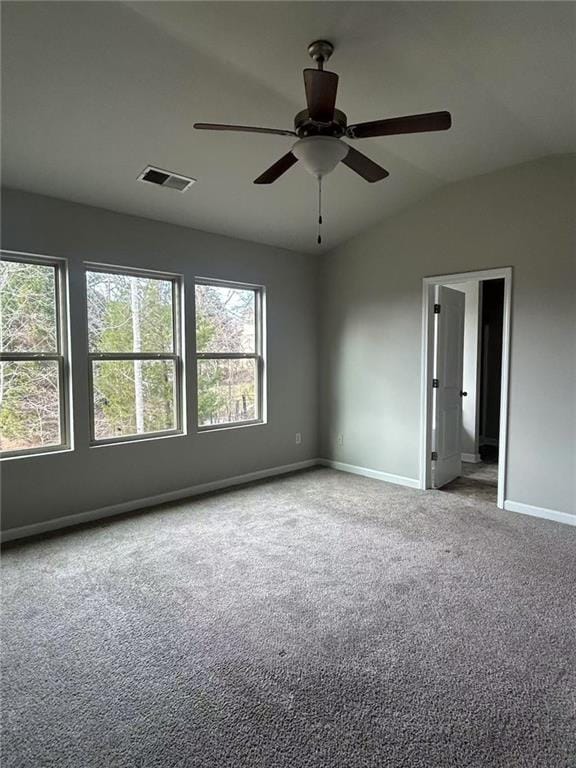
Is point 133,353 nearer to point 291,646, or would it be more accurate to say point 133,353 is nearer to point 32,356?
point 32,356

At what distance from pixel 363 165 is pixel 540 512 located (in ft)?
10.5

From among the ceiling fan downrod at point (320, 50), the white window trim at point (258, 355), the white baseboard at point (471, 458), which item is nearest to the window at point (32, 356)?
the white window trim at point (258, 355)

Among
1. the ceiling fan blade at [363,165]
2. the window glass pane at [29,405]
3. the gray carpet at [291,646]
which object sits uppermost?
the ceiling fan blade at [363,165]

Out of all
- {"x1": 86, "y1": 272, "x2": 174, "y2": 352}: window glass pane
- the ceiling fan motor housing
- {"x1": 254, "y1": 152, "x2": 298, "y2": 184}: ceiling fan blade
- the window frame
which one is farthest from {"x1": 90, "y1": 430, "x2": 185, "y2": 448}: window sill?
the ceiling fan motor housing

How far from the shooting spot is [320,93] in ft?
6.48

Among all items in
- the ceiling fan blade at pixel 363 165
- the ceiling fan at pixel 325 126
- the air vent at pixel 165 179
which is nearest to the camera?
the ceiling fan at pixel 325 126

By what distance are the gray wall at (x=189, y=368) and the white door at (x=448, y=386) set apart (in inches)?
60.9

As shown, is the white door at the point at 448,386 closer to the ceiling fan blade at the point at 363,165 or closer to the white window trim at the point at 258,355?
the white window trim at the point at 258,355

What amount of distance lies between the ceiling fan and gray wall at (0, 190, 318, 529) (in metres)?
1.95

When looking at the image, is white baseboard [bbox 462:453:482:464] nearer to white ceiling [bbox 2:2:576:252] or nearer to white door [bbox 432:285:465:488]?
white door [bbox 432:285:465:488]

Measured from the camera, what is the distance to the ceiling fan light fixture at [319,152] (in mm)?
2189

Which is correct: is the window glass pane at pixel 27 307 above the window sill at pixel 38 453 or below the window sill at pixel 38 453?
above

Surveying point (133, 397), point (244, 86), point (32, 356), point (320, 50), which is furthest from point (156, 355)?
point (320, 50)

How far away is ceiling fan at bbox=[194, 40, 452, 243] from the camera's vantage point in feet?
6.51
